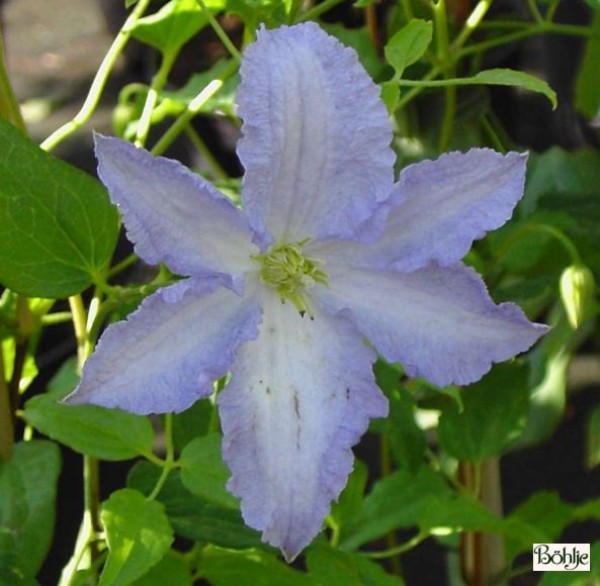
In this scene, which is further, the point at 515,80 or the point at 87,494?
the point at 87,494

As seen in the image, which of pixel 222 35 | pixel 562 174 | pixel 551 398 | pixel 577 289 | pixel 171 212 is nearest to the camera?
pixel 171 212

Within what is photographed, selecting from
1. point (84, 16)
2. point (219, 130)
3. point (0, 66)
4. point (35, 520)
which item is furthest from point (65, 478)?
point (84, 16)

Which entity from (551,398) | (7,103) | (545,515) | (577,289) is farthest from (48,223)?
(551,398)

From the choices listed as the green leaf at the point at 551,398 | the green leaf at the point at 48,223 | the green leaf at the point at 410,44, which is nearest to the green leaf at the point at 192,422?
the green leaf at the point at 48,223

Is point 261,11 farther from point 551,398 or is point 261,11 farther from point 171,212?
point 551,398

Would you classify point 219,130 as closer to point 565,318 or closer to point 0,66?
point 565,318

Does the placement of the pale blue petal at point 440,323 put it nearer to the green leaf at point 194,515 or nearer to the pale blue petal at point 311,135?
the pale blue petal at point 311,135

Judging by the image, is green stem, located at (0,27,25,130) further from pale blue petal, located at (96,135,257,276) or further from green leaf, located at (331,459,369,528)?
green leaf, located at (331,459,369,528)
